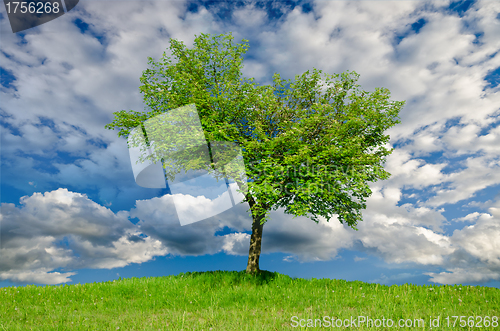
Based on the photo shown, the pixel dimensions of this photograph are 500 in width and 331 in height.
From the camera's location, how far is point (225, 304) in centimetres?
1248

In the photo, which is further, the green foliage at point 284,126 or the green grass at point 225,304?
the green foliage at point 284,126

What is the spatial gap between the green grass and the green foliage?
3.97m

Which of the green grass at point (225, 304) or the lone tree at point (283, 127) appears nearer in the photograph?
the green grass at point (225, 304)

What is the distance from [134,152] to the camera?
19.2 metres

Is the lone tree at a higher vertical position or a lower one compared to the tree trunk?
higher

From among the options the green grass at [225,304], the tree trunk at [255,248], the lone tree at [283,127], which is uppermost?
the lone tree at [283,127]

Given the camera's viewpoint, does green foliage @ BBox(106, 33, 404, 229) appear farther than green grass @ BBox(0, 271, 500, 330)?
Yes

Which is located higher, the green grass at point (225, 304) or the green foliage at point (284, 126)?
the green foliage at point (284, 126)

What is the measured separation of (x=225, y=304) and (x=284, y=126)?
31.8ft

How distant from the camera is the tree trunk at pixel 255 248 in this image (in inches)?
702

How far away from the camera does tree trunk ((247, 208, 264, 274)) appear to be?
1783 centimetres

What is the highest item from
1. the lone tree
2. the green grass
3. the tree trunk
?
the lone tree

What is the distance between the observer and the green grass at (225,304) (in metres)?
9.91

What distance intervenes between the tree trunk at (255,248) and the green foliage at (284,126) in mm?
870
